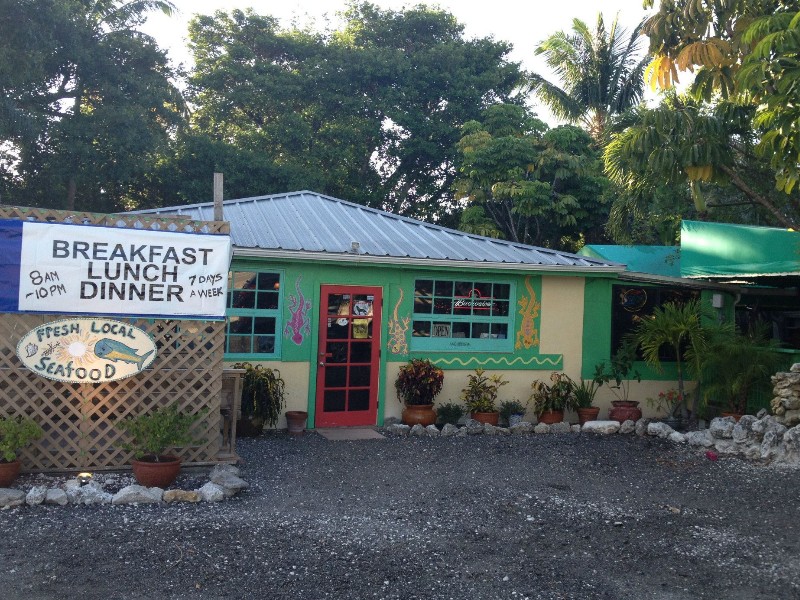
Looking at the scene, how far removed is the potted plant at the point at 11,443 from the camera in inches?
258

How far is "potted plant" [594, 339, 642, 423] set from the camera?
38.5 feet

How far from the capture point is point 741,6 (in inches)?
379

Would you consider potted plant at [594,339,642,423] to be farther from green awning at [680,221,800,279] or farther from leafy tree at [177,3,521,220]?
leafy tree at [177,3,521,220]

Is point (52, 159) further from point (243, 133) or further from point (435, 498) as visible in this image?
point (435, 498)

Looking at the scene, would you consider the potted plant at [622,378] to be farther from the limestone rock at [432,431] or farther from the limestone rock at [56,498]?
the limestone rock at [56,498]

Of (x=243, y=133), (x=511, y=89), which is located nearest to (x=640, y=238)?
(x=511, y=89)

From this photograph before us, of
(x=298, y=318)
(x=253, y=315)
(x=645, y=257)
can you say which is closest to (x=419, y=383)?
(x=298, y=318)

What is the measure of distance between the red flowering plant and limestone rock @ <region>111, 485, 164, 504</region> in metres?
4.79

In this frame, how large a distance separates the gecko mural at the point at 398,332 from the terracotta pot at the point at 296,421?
5.42 feet

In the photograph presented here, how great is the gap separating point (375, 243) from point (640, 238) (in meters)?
9.62

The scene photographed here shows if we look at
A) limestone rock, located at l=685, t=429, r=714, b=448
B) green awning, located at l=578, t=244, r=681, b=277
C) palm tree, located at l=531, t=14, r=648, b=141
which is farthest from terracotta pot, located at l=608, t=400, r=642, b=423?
palm tree, located at l=531, t=14, r=648, b=141

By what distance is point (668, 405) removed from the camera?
1260 centimetres

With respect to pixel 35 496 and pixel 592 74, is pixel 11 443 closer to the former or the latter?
pixel 35 496

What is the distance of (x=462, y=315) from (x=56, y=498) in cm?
663
